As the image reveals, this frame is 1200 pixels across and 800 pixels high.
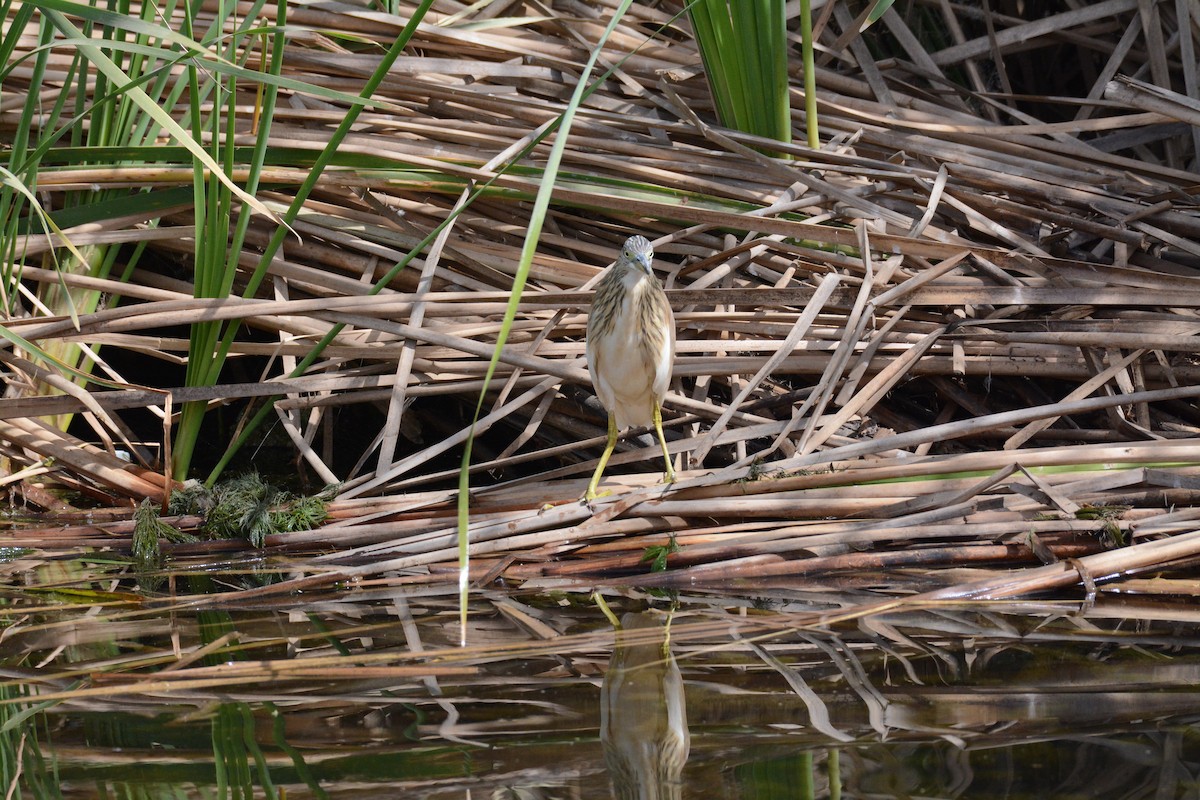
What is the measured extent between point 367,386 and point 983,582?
6.87ft

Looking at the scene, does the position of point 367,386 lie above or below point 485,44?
below

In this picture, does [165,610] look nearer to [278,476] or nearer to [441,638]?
[441,638]

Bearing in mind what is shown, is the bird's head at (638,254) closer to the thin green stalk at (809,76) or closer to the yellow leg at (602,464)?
the yellow leg at (602,464)

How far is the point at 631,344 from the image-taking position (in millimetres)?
3441

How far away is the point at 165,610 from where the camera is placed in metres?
2.67

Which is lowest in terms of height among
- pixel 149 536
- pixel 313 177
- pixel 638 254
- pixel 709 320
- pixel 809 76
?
pixel 149 536

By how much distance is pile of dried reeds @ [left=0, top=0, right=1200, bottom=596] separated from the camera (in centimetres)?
303

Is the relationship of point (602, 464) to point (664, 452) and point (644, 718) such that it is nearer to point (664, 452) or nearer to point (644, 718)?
point (664, 452)

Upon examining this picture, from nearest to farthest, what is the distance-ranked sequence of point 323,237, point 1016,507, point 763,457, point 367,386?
point 1016,507 → point 763,457 → point 367,386 → point 323,237

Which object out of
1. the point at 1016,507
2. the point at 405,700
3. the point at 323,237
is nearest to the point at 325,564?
the point at 405,700

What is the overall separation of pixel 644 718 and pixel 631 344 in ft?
5.49

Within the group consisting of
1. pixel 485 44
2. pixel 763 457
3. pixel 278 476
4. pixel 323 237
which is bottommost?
pixel 278 476

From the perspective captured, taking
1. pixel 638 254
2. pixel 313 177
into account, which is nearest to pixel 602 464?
pixel 638 254

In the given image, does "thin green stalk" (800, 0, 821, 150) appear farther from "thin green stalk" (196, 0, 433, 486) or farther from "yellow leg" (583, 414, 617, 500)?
"thin green stalk" (196, 0, 433, 486)
